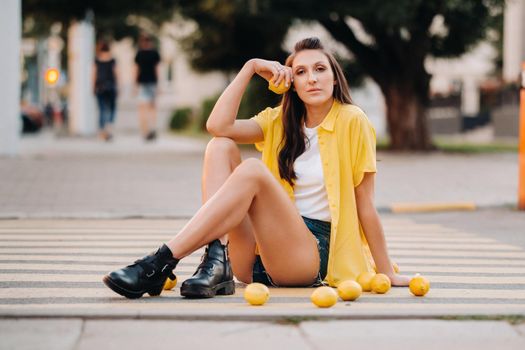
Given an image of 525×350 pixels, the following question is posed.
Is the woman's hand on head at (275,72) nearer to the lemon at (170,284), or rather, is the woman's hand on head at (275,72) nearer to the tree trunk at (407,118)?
the lemon at (170,284)

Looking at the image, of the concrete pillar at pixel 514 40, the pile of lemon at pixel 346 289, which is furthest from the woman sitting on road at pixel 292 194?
the concrete pillar at pixel 514 40

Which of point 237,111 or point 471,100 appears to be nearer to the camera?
point 237,111

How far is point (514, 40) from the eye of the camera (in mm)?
35750

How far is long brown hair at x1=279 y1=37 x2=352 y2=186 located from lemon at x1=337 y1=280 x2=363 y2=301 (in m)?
0.70

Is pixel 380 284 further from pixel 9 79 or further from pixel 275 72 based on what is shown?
pixel 9 79

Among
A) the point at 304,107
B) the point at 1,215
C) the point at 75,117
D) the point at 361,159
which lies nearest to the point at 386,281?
the point at 361,159

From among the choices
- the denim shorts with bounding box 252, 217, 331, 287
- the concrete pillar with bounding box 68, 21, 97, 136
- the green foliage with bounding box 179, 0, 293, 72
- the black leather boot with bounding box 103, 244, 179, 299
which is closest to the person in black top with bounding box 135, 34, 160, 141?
the green foliage with bounding box 179, 0, 293, 72

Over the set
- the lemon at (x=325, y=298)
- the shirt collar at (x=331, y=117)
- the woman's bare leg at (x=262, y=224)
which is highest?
the shirt collar at (x=331, y=117)

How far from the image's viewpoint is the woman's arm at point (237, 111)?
5453 mm

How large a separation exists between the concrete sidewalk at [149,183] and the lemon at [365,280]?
4.66 m

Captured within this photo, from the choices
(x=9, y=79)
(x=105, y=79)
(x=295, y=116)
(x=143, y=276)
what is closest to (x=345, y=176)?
(x=295, y=116)

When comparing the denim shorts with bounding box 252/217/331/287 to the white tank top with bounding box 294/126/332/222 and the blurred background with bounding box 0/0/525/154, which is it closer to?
the white tank top with bounding box 294/126/332/222

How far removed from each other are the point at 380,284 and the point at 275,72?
1222 millimetres

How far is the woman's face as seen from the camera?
17.7ft
